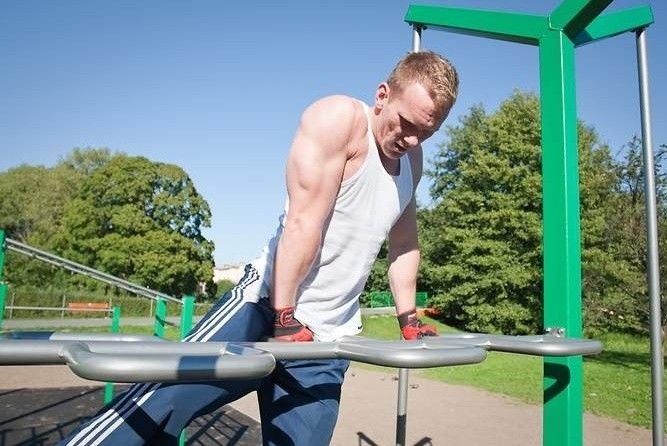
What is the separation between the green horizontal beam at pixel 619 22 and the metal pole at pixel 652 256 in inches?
3.2

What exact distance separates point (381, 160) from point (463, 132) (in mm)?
24781

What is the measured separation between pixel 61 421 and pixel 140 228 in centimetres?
1918

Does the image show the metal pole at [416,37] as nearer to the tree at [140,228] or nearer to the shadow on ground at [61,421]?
the shadow on ground at [61,421]

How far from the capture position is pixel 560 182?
1.73 metres

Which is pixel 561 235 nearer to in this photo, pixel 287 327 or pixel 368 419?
pixel 287 327

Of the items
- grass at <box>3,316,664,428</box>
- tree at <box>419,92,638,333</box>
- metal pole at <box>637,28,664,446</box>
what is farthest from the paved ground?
tree at <box>419,92,638,333</box>

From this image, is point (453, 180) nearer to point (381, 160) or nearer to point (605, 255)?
point (605, 255)

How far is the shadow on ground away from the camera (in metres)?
4.91

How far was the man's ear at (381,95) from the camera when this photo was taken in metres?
1.40

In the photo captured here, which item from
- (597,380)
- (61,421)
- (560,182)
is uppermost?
(560,182)

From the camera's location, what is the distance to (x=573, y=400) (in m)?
1.62

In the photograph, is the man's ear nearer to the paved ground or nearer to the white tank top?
the white tank top

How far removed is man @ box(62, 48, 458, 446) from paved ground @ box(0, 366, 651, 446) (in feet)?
10.9

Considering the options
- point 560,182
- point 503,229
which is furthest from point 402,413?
point 503,229
